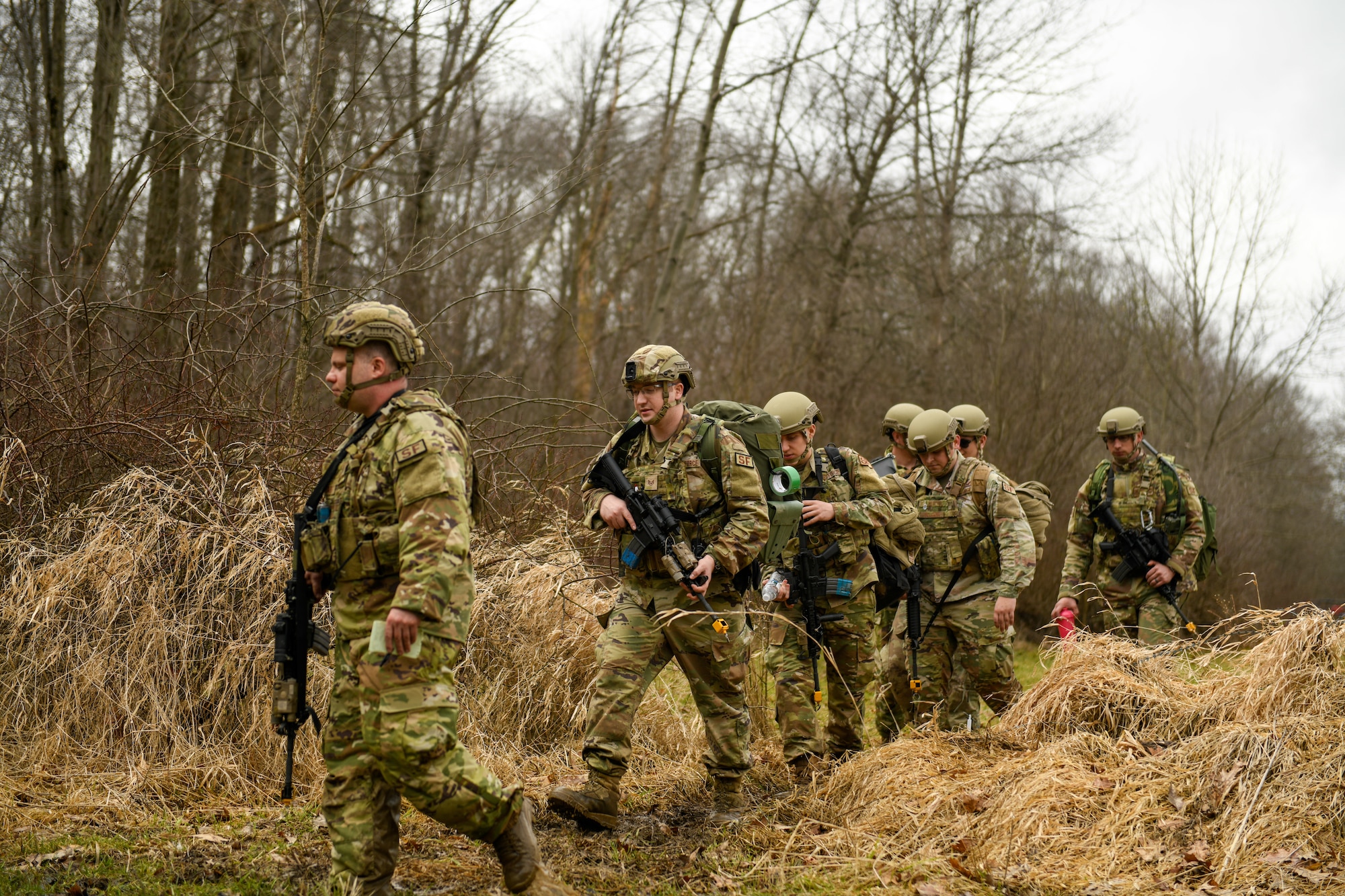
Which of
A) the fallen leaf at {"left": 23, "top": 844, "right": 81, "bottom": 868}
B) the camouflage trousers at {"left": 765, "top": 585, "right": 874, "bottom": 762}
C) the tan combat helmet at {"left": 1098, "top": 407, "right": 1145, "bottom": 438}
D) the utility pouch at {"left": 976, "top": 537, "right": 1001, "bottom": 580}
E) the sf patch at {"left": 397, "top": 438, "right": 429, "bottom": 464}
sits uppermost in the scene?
the tan combat helmet at {"left": 1098, "top": 407, "right": 1145, "bottom": 438}

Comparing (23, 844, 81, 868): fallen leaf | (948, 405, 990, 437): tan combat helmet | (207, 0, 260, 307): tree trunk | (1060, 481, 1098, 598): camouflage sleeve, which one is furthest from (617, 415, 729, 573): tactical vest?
(207, 0, 260, 307): tree trunk

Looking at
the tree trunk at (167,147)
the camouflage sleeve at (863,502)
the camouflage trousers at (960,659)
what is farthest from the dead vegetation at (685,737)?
the tree trunk at (167,147)

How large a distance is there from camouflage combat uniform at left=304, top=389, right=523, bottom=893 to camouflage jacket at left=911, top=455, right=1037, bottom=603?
401 centimetres

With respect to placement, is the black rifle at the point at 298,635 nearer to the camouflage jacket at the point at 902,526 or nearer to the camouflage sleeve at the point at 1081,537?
the camouflage jacket at the point at 902,526

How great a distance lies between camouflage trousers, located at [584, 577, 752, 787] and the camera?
4977 millimetres

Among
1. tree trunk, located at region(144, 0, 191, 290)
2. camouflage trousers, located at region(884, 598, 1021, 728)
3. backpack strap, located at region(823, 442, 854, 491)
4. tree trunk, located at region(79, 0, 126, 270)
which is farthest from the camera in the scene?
tree trunk, located at region(79, 0, 126, 270)

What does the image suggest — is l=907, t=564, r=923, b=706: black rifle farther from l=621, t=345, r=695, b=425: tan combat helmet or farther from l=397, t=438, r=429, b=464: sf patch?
l=397, t=438, r=429, b=464: sf patch

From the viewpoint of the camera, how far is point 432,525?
358cm

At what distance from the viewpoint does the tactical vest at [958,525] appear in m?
7.02

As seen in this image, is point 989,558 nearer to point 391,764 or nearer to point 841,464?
point 841,464

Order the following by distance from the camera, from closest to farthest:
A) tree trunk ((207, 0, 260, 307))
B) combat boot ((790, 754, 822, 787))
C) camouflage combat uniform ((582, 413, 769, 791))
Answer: camouflage combat uniform ((582, 413, 769, 791)), combat boot ((790, 754, 822, 787)), tree trunk ((207, 0, 260, 307))

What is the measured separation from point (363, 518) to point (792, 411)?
3209mm

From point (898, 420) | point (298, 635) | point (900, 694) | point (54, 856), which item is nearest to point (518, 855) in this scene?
point (298, 635)

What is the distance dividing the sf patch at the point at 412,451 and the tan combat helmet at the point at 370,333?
1.22ft
